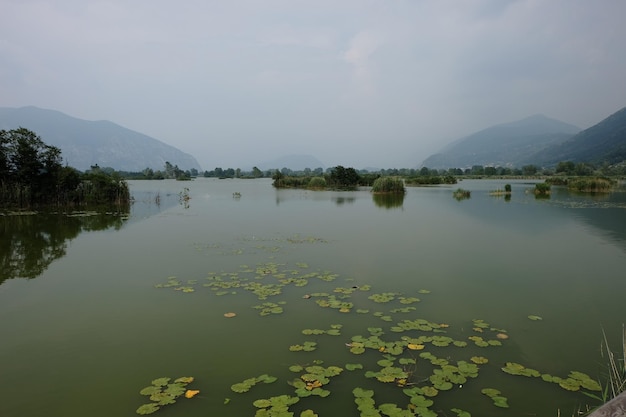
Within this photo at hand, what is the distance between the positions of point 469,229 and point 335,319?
1171 cm

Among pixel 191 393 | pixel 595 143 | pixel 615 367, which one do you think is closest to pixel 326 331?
pixel 191 393

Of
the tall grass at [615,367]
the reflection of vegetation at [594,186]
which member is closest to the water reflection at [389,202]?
the tall grass at [615,367]

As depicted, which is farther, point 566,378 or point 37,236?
point 37,236

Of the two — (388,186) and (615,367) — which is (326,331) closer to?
(615,367)

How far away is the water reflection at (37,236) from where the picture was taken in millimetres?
10094

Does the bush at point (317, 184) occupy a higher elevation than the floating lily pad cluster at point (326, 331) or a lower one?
higher

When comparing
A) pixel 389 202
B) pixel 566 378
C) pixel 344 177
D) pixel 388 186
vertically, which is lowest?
pixel 566 378

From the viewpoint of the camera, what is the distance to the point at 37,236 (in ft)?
47.8

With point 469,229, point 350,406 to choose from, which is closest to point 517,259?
point 469,229

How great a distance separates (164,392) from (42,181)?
25.9 meters

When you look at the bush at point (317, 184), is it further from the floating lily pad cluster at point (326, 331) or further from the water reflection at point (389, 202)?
the floating lily pad cluster at point (326, 331)

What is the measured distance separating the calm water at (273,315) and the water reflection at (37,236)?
14 cm

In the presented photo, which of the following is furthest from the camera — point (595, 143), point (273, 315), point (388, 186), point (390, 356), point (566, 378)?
point (595, 143)

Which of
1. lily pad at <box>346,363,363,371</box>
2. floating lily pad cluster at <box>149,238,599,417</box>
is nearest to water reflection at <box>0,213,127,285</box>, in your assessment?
floating lily pad cluster at <box>149,238,599,417</box>
